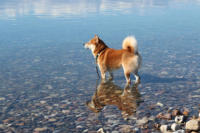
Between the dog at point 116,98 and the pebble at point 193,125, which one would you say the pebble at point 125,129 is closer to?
the dog at point 116,98

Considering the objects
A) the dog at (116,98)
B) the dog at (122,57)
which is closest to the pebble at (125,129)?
the dog at (116,98)

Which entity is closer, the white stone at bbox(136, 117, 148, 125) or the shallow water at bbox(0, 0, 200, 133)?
the white stone at bbox(136, 117, 148, 125)

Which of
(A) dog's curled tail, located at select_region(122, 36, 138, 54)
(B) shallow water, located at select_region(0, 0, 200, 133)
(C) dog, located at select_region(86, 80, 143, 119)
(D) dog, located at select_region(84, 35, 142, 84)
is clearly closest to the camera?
(B) shallow water, located at select_region(0, 0, 200, 133)

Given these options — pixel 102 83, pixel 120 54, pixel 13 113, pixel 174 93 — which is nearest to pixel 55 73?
pixel 102 83

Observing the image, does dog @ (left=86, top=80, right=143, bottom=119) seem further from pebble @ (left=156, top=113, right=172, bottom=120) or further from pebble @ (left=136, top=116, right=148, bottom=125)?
pebble @ (left=156, top=113, right=172, bottom=120)

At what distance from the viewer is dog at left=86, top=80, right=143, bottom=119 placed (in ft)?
26.4

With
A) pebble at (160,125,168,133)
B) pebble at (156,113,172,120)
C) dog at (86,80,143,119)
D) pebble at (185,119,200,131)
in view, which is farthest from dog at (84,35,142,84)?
pebble at (185,119,200,131)

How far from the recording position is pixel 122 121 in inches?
278

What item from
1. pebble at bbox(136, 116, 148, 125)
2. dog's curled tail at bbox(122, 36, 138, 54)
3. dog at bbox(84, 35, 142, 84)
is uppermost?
dog's curled tail at bbox(122, 36, 138, 54)

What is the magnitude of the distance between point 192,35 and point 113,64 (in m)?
12.8

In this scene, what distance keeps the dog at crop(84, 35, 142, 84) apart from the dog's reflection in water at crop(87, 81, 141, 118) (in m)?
0.64

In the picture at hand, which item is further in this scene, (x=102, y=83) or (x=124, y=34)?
(x=124, y=34)

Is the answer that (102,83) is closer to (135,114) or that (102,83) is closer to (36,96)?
(36,96)

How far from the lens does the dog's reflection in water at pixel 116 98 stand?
8039 millimetres
